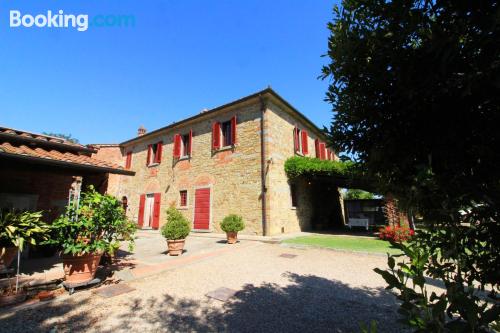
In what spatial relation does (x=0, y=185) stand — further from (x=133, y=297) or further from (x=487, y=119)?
(x=487, y=119)

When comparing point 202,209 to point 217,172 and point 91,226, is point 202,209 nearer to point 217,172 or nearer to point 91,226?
point 217,172

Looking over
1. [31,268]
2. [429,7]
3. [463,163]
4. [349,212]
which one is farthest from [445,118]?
[349,212]

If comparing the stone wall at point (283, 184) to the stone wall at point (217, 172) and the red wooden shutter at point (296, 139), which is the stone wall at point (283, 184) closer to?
the red wooden shutter at point (296, 139)

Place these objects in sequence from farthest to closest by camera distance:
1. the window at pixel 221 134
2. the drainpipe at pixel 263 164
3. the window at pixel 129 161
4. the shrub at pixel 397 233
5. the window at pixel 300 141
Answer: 1. the window at pixel 129 161
2. the window at pixel 300 141
3. the window at pixel 221 134
4. the drainpipe at pixel 263 164
5. the shrub at pixel 397 233

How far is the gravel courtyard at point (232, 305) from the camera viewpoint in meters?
3.20

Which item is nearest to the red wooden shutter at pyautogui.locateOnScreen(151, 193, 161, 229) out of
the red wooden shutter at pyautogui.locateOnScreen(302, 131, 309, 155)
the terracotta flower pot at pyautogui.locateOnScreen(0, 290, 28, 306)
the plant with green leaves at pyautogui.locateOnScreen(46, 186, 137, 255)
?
the red wooden shutter at pyautogui.locateOnScreen(302, 131, 309, 155)

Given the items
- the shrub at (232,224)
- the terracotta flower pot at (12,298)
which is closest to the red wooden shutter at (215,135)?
the shrub at (232,224)

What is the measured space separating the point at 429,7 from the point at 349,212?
1774 centimetres

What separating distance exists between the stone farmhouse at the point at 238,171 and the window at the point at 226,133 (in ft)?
0.18

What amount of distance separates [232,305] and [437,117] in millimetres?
3702

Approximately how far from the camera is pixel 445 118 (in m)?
1.77

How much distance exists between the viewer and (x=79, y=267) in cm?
450

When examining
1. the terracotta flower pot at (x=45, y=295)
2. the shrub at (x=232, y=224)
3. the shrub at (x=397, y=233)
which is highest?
the shrub at (x=232, y=224)

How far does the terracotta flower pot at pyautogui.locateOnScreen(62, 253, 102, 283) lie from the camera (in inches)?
174
